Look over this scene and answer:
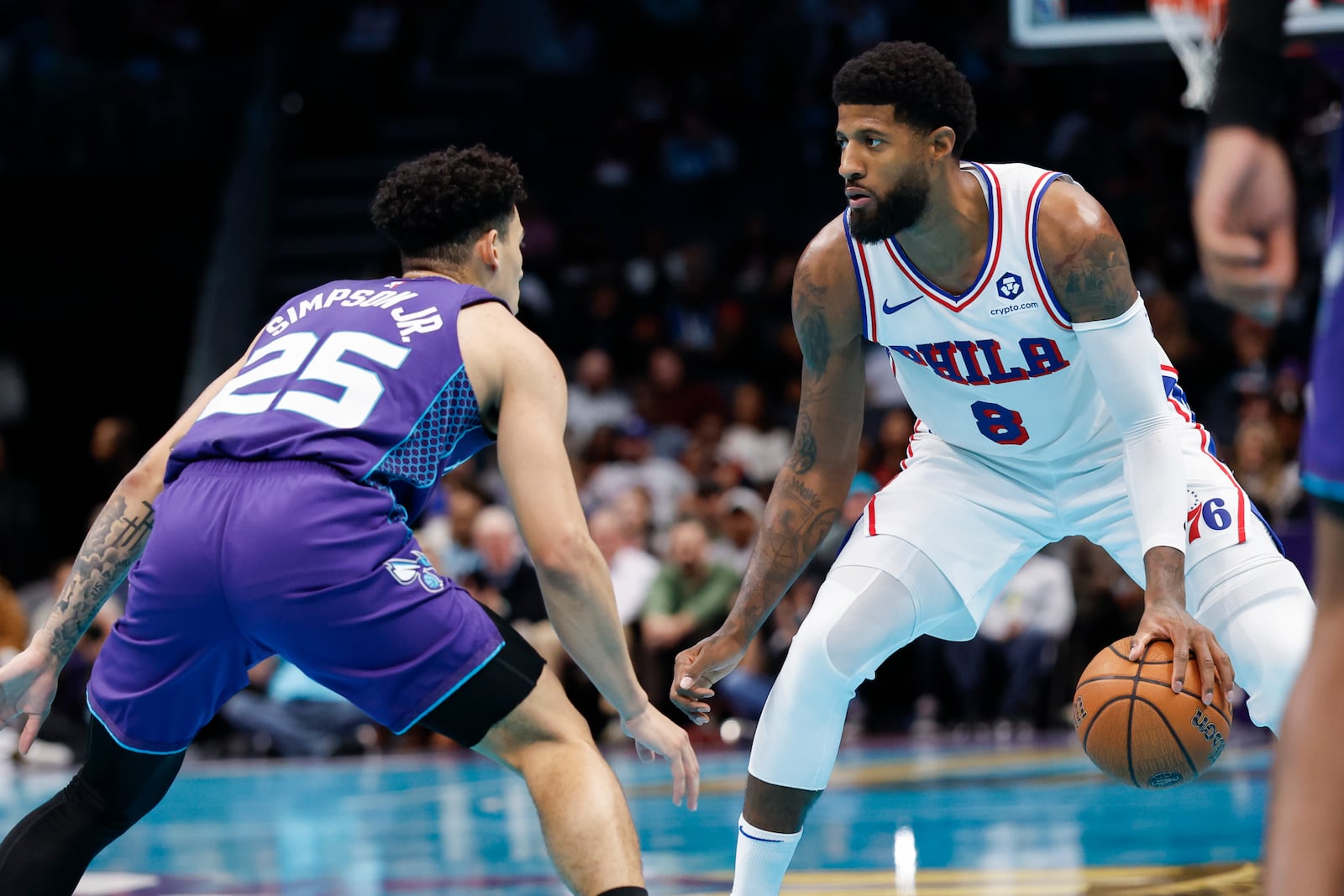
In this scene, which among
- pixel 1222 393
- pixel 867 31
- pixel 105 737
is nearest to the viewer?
pixel 105 737

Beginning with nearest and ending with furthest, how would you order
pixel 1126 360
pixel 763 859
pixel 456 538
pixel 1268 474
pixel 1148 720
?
1. pixel 1148 720
2. pixel 1126 360
3. pixel 763 859
4. pixel 1268 474
5. pixel 456 538

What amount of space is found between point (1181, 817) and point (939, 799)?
3.98 ft

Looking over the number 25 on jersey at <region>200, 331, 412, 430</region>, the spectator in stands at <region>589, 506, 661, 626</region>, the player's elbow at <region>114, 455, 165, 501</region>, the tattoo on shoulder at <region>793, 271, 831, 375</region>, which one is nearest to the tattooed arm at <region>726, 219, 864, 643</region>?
the tattoo on shoulder at <region>793, 271, 831, 375</region>

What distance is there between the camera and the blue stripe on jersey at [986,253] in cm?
459

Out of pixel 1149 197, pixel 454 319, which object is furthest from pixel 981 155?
pixel 454 319

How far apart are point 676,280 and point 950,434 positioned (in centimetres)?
1038

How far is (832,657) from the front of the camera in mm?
4449

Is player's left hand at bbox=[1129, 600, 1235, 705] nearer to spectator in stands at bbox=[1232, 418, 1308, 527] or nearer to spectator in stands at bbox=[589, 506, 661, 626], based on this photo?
spectator in stands at bbox=[1232, 418, 1308, 527]

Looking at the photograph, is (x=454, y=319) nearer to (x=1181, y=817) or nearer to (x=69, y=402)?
(x=1181, y=817)

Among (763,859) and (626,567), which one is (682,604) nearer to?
(626,567)

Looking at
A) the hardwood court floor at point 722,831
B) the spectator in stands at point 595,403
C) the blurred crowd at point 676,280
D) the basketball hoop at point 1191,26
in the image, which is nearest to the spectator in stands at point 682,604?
the blurred crowd at point 676,280

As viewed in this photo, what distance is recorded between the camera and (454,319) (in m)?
3.72

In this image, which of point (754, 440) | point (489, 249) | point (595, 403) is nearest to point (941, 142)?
point (489, 249)

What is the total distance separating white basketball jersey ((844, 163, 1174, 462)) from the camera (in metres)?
4.57
